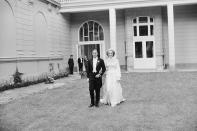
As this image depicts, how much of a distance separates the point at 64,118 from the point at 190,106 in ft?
12.9

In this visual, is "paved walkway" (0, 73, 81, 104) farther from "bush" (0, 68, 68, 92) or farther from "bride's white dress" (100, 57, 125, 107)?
"bride's white dress" (100, 57, 125, 107)

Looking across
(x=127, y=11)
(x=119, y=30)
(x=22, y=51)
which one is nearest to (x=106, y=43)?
(x=119, y=30)

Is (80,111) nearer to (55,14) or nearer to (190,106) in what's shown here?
(190,106)

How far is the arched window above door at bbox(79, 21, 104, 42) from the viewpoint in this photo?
1134 inches

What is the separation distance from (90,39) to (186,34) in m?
8.78

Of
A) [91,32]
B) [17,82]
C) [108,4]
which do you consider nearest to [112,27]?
[108,4]

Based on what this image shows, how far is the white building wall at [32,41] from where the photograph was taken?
18031 millimetres

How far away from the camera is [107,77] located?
33.0ft

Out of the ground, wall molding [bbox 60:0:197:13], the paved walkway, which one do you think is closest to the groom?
the ground

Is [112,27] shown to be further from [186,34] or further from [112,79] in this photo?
[112,79]

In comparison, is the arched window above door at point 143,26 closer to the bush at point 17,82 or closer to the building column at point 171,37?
the building column at point 171,37

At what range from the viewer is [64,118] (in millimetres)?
8438

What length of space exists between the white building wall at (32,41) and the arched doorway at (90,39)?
2475 mm

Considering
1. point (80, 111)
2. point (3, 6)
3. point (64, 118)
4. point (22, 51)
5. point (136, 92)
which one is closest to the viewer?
point (64, 118)
